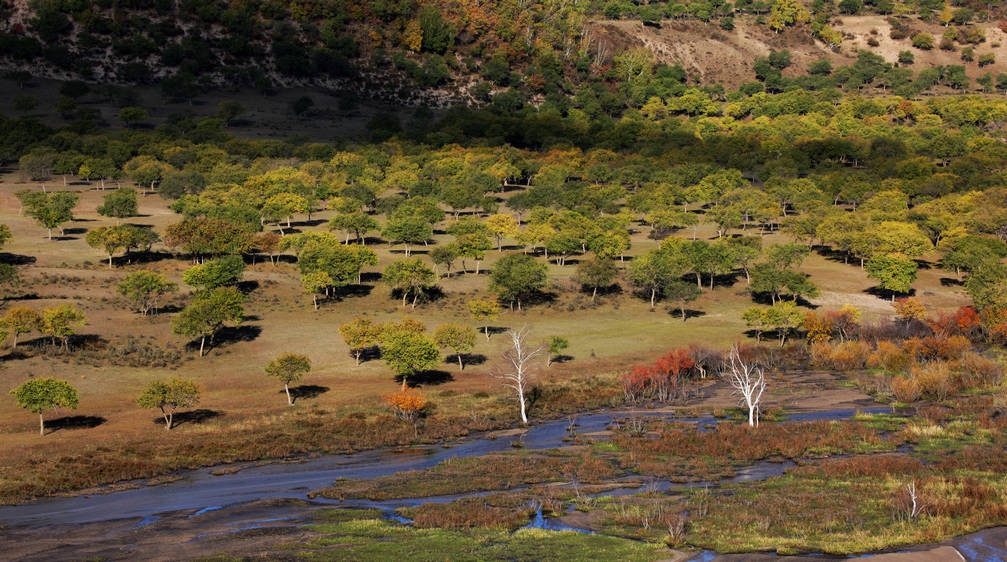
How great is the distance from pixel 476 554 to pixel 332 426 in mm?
38342

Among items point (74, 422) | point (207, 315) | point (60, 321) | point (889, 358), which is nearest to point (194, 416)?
point (74, 422)

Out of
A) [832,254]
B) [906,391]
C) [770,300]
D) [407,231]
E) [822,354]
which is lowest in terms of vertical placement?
[822,354]

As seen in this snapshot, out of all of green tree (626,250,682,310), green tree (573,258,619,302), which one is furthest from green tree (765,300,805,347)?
green tree (573,258,619,302)

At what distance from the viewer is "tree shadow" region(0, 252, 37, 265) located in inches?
4830

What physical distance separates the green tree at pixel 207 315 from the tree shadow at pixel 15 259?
3693cm

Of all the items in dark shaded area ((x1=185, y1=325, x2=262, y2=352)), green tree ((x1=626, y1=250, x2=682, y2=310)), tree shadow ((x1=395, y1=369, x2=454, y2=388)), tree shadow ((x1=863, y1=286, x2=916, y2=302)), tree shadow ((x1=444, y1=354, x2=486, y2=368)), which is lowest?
tree shadow ((x1=395, y1=369, x2=454, y2=388))

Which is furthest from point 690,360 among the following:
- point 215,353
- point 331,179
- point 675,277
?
point 331,179

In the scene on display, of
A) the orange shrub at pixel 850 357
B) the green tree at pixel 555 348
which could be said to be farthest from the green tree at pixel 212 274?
the orange shrub at pixel 850 357

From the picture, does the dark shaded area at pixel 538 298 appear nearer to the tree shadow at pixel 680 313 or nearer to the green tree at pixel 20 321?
the tree shadow at pixel 680 313

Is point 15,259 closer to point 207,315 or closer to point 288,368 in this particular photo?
point 207,315

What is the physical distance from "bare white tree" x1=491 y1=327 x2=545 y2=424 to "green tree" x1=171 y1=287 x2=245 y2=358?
109ft

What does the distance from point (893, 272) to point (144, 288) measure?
345 feet

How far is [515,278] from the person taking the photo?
116812 mm

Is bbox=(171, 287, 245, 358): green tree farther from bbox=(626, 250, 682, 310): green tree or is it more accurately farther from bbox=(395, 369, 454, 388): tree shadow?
bbox=(626, 250, 682, 310): green tree
